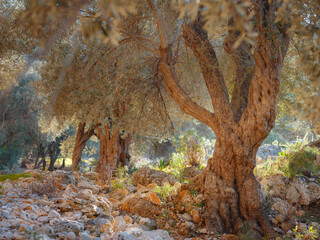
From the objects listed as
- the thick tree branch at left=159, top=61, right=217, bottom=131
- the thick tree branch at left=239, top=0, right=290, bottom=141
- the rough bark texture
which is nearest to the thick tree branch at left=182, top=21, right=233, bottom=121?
the rough bark texture

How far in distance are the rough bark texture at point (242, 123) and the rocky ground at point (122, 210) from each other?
43 cm

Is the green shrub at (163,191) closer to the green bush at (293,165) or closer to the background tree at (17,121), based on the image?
the green bush at (293,165)

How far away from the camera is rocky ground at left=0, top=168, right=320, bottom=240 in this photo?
3.16 metres

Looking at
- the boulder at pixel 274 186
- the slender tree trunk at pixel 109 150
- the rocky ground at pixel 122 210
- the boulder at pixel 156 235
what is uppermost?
the slender tree trunk at pixel 109 150

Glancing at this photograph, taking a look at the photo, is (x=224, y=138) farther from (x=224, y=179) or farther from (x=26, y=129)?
(x=26, y=129)

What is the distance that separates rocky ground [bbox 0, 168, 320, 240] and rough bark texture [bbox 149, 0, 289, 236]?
16.8 inches

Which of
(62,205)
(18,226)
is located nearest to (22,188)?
(62,205)

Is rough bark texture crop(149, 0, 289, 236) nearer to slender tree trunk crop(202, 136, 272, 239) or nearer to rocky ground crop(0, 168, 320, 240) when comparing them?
slender tree trunk crop(202, 136, 272, 239)

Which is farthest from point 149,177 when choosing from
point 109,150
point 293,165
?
point 293,165

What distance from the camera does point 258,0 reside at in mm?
4699

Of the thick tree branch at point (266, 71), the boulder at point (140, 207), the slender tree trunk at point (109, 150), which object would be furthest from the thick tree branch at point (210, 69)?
the slender tree trunk at point (109, 150)

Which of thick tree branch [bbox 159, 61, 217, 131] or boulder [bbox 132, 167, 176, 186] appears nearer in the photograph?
thick tree branch [bbox 159, 61, 217, 131]

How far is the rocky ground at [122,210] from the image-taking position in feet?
10.4

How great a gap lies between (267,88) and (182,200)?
Result: 2845 mm
